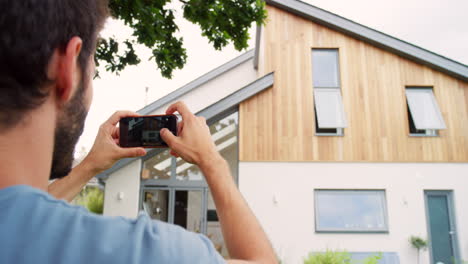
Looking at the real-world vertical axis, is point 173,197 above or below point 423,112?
below

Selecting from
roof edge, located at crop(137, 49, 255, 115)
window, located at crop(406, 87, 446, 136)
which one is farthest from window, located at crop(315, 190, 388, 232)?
roof edge, located at crop(137, 49, 255, 115)

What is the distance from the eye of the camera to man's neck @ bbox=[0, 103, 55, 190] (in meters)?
0.60

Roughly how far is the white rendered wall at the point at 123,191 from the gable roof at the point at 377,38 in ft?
20.8

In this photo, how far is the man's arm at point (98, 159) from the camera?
1149 millimetres

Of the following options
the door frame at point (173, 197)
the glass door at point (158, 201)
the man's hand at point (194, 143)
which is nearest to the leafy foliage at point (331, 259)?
the door frame at point (173, 197)

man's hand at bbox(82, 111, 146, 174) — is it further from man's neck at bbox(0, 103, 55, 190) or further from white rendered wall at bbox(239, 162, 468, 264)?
white rendered wall at bbox(239, 162, 468, 264)

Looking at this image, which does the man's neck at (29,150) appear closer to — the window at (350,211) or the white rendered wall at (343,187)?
the white rendered wall at (343,187)

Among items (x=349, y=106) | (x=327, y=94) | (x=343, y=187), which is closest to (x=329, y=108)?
(x=327, y=94)

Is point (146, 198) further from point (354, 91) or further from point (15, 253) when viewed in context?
point (15, 253)

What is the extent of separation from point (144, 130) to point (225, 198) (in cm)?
81

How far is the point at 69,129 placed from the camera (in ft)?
2.34

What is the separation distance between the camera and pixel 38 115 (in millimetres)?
645

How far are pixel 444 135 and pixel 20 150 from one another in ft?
35.7

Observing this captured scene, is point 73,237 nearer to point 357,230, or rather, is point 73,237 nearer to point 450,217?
point 357,230
